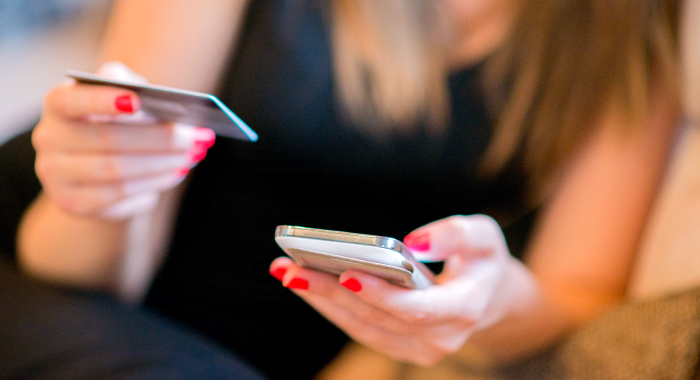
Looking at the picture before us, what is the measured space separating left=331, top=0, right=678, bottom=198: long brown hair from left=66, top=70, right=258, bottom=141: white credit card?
33 cm

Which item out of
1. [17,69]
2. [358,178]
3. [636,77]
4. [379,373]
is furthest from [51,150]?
[17,69]

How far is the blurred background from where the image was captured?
4.34 ft

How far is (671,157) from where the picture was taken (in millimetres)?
740

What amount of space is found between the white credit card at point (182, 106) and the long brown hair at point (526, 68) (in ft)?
1.09

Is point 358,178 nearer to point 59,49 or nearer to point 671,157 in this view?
point 671,157

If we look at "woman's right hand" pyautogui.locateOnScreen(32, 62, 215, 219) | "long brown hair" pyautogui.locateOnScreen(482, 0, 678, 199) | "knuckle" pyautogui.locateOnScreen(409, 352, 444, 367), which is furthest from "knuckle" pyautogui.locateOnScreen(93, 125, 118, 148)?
"long brown hair" pyautogui.locateOnScreen(482, 0, 678, 199)

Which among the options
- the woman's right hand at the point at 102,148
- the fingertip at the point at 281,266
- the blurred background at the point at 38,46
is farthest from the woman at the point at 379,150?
the blurred background at the point at 38,46

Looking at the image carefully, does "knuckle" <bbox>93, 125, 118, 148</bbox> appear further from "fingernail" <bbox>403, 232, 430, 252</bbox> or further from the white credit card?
"fingernail" <bbox>403, 232, 430, 252</bbox>

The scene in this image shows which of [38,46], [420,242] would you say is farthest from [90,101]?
[38,46]

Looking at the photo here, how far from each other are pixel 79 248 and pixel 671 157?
951mm

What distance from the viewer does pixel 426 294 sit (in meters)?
0.40

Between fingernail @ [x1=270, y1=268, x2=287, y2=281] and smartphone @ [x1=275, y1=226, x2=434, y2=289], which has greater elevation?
smartphone @ [x1=275, y1=226, x2=434, y2=289]

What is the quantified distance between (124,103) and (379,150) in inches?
17.1

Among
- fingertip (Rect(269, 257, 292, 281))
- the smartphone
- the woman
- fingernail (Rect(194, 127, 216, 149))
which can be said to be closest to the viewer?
the smartphone
